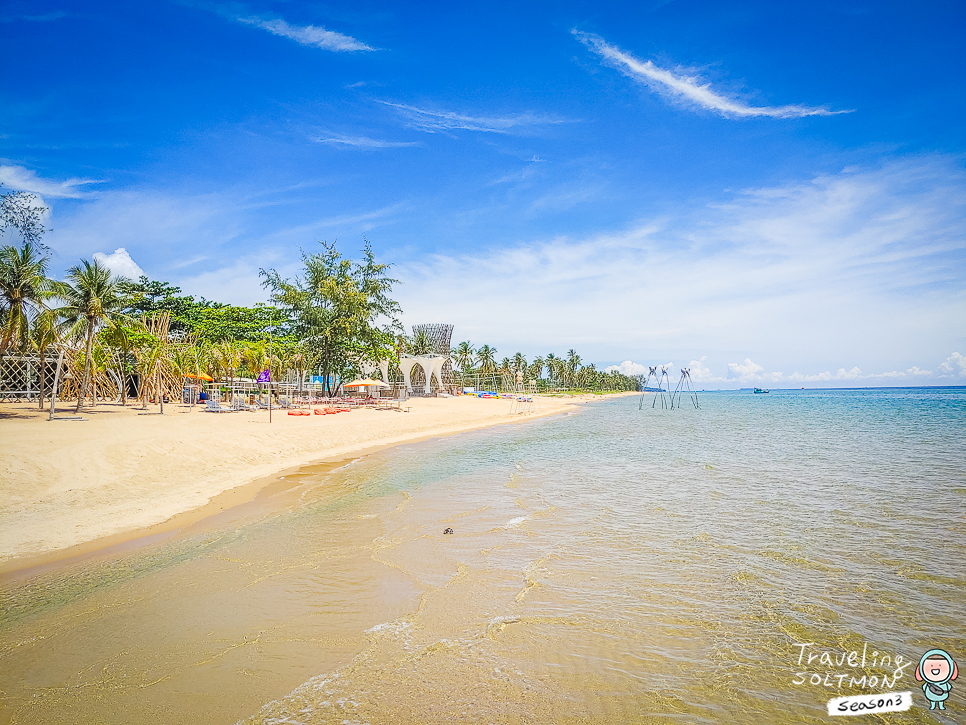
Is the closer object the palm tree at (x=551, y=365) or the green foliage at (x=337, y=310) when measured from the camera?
the green foliage at (x=337, y=310)

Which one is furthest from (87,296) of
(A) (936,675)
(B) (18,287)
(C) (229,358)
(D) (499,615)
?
(A) (936,675)

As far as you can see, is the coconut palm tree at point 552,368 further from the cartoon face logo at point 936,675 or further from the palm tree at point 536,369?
the cartoon face logo at point 936,675

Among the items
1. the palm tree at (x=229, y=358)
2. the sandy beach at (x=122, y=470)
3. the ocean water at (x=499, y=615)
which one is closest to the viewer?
the ocean water at (x=499, y=615)

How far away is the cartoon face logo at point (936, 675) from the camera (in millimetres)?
4117

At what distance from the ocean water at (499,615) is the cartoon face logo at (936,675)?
0.08m

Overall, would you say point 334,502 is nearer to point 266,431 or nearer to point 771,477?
point 266,431

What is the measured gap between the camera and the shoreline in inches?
300

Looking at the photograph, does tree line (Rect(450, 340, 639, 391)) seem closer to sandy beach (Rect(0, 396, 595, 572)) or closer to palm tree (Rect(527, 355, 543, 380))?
palm tree (Rect(527, 355, 543, 380))

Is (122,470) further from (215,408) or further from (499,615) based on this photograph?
(215,408)

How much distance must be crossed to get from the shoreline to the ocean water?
889 millimetres

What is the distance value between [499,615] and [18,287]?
20728 millimetres

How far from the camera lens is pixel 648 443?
81.0 feet

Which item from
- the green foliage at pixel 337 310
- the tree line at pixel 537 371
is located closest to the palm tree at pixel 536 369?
the tree line at pixel 537 371

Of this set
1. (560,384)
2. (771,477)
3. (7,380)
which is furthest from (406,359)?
(560,384)
